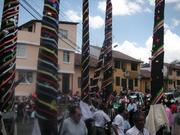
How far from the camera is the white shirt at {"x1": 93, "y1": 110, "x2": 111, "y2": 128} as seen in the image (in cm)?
1086

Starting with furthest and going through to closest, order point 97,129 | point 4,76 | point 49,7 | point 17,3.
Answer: point 97,129 → point 17,3 → point 4,76 → point 49,7

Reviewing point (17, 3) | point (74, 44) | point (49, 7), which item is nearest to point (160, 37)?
point (17, 3)

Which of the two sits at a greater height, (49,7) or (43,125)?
(49,7)

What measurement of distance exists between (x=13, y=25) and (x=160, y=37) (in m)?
4.20

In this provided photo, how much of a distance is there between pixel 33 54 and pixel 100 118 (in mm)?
35380

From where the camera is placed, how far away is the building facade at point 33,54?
43781mm

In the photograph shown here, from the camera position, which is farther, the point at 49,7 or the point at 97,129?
the point at 97,129

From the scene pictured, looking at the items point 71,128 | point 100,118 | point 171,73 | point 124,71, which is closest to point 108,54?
point 100,118

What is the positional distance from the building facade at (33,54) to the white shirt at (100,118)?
29.7 metres

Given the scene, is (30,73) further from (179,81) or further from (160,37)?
(179,81)

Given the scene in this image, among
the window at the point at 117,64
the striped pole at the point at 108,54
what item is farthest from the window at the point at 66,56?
the striped pole at the point at 108,54

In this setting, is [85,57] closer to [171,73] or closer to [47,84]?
[47,84]

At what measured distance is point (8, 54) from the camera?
7.27 m

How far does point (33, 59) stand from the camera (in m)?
45.5
